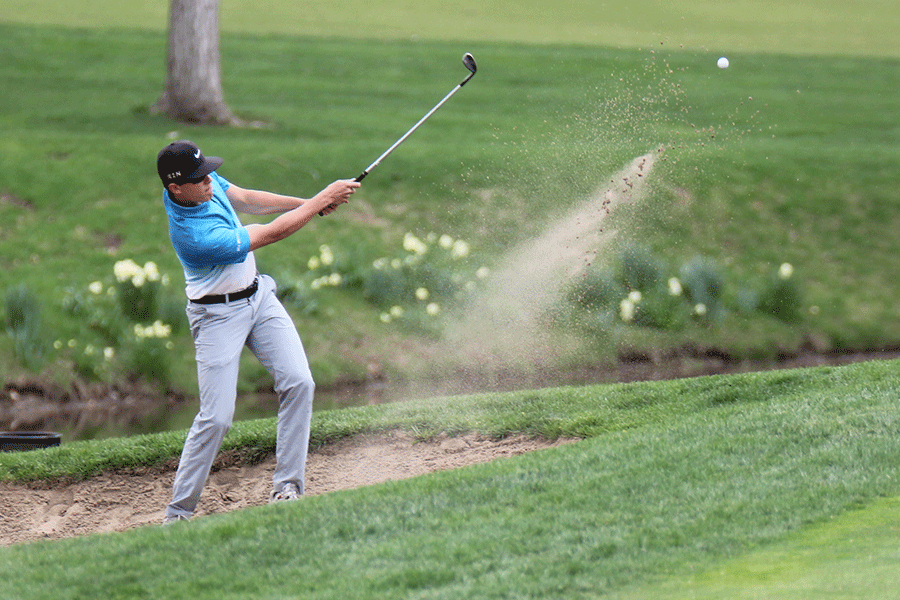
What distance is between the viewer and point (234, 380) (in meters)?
5.38

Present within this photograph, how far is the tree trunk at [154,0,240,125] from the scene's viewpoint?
47.9 ft

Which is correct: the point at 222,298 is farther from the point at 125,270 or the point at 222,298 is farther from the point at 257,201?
the point at 125,270

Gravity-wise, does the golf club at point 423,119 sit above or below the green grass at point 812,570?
above

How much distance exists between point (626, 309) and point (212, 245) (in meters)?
6.35

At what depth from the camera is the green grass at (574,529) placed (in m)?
4.03

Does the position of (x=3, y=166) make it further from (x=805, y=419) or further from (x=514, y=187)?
(x=805, y=419)

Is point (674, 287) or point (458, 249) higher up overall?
point (458, 249)

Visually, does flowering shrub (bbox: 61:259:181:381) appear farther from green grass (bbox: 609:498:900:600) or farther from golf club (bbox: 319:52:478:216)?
green grass (bbox: 609:498:900:600)

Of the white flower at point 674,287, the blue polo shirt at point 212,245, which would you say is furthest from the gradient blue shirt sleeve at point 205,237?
the white flower at point 674,287

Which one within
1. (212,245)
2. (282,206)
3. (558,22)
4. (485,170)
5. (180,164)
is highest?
(558,22)

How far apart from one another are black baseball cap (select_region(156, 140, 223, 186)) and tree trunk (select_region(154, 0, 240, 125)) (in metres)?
10.3

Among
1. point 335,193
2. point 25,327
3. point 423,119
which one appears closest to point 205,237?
point 335,193

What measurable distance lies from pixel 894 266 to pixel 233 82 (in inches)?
457

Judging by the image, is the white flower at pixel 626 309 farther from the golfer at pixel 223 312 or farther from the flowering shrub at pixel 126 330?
the golfer at pixel 223 312
